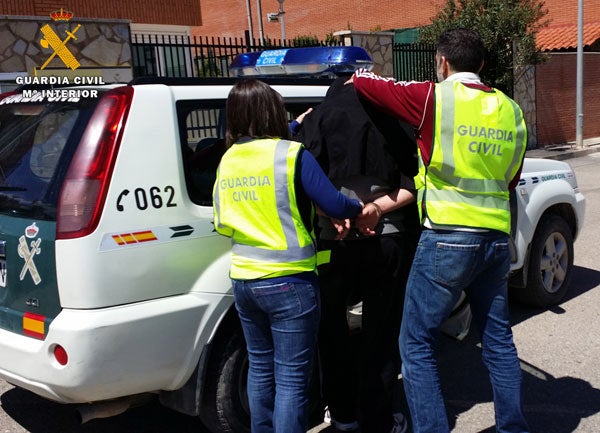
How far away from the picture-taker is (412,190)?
2.99m

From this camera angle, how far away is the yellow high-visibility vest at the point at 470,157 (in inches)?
105

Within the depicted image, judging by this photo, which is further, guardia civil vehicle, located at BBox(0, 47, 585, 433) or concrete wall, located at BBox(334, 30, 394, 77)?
concrete wall, located at BBox(334, 30, 394, 77)

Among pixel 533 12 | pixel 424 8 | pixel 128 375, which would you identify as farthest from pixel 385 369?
pixel 424 8

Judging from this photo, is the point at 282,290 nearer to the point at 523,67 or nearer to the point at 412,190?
the point at 412,190

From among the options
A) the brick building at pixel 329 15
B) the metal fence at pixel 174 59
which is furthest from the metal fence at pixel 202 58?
the brick building at pixel 329 15

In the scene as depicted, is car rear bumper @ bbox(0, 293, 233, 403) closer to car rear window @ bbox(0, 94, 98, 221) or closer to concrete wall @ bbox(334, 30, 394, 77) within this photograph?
car rear window @ bbox(0, 94, 98, 221)

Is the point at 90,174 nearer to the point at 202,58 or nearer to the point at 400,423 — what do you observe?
the point at 400,423

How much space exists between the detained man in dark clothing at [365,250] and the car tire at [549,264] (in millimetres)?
2099

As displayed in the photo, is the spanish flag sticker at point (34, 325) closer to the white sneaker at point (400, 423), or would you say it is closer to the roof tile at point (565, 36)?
the white sneaker at point (400, 423)

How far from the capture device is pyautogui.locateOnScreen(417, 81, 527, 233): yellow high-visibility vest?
268cm

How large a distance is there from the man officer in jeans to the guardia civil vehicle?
2.77ft

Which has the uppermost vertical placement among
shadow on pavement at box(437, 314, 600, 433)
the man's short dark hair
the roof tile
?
the roof tile

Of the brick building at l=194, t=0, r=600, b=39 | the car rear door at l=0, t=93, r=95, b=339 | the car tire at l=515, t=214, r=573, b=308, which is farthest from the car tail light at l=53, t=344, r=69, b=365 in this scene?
the brick building at l=194, t=0, r=600, b=39

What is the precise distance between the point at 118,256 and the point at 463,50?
1655 millimetres
